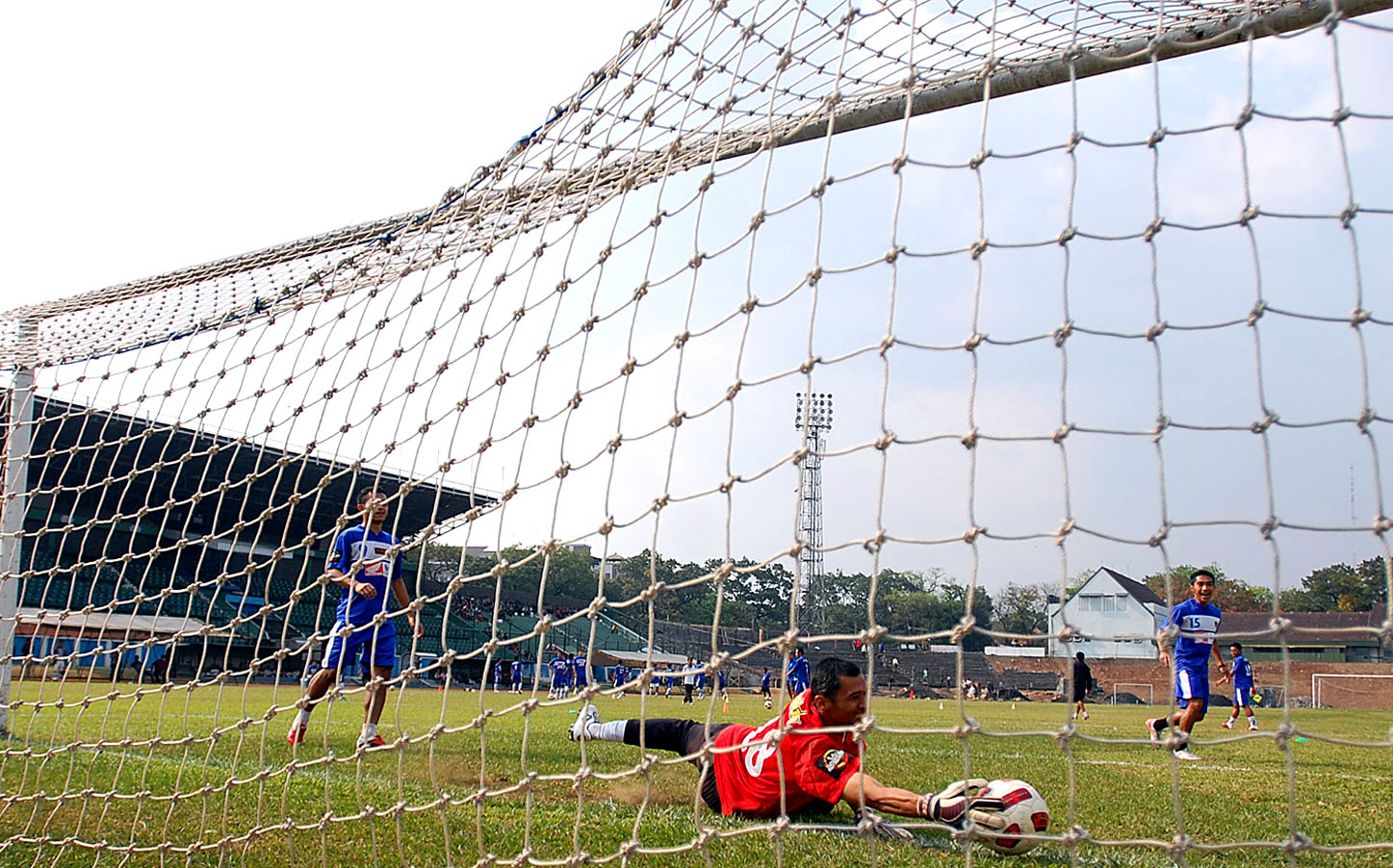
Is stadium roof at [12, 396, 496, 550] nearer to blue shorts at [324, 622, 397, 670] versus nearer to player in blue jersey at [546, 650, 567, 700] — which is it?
blue shorts at [324, 622, 397, 670]

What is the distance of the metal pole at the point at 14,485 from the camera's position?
22.0ft

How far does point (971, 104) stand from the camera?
3.65 meters

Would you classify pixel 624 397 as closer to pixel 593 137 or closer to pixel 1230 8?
pixel 593 137

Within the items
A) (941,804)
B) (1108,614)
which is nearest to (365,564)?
(941,804)

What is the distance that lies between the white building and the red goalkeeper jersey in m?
0.95

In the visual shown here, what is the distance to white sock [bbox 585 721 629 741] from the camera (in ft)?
18.0

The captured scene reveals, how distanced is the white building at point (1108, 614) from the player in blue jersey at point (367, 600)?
2.14 metres

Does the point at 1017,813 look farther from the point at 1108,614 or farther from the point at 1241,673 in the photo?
the point at 1241,673

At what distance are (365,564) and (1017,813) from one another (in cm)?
260

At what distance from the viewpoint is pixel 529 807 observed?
3635mm

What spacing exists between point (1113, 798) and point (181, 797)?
411 cm

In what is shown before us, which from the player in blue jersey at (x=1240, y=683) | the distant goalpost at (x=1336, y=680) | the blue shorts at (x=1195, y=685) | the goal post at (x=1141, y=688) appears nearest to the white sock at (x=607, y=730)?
the blue shorts at (x=1195, y=685)

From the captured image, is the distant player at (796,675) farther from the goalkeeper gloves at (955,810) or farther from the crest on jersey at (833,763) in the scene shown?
the goalkeeper gloves at (955,810)

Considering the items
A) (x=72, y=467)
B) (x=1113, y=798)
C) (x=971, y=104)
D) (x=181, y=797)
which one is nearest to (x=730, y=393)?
(x=971, y=104)
